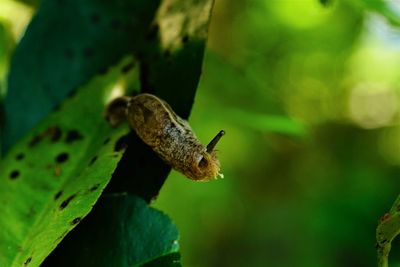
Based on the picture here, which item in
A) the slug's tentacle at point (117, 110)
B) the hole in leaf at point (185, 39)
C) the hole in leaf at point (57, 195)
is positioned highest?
the hole in leaf at point (185, 39)

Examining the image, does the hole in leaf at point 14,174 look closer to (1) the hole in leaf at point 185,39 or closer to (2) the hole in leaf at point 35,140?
(2) the hole in leaf at point 35,140

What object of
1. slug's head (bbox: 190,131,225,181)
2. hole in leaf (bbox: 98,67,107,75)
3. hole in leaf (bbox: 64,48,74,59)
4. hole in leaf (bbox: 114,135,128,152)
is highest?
hole in leaf (bbox: 64,48,74,59)

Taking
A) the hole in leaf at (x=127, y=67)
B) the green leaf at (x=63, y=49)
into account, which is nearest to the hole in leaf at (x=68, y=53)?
the green leaf at (x=63, y=49)

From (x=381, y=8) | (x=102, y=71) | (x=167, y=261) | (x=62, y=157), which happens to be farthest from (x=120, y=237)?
(x=381, y=8)

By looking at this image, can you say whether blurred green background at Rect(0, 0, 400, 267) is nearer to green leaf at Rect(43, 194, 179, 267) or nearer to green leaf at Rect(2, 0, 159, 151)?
green leaf at Rect(2, 0, 159, 151)

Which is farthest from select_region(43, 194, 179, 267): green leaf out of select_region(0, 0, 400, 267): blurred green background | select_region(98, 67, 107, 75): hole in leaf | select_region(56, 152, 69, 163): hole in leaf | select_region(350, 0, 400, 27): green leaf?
select_region(0, 0, 400, 267): blurred green background

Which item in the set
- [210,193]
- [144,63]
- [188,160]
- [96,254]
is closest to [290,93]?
[210,193]

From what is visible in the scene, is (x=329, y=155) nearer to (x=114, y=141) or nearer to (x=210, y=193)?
(x=210, y=193)
